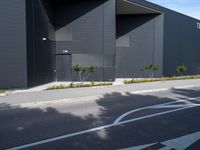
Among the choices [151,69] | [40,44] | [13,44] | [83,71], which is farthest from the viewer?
[151,69]

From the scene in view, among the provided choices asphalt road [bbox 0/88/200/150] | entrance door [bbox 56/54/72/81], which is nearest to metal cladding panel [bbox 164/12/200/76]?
entrance door [bbox 56/54/72/81]

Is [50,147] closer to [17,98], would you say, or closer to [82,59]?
[17,98]

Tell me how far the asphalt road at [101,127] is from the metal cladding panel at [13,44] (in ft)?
17.5

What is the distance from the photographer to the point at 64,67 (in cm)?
2186

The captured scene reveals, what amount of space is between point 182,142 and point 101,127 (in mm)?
2097

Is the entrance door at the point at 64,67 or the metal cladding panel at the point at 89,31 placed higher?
the metal cladding panel at the point at 89,31

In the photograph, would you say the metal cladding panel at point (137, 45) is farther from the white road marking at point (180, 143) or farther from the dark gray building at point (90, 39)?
the white road marking at point (180, 143)

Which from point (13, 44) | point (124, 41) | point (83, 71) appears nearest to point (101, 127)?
point (13, 44)

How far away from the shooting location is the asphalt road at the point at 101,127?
5422 mm

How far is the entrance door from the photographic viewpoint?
21797 mm

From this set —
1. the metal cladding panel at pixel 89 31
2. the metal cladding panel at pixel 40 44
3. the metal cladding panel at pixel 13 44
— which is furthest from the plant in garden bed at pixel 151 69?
the metal cladding panel at pixel 13 44

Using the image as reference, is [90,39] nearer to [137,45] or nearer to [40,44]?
[40,44]

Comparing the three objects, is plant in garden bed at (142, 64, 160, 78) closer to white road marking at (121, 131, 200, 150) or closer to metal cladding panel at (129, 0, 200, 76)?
metal cladding panel at (129, 0, 200, 76)

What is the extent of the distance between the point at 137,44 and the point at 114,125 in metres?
19.5
